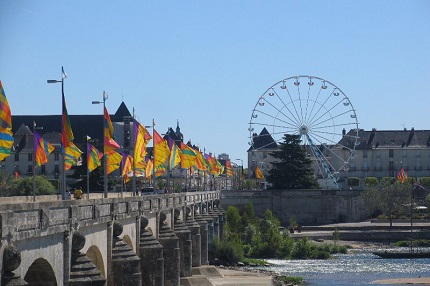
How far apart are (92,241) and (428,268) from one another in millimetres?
60479

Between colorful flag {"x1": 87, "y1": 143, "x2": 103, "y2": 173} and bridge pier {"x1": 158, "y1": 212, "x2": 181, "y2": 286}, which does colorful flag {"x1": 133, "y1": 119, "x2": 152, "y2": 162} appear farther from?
bridge pier {"x1": 158, "y1": 212, "x2": 181, "y2": 286}

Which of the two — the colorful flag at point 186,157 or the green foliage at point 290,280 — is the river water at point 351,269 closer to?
the green foliage at point 290,280

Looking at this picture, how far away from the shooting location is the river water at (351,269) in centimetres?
7994

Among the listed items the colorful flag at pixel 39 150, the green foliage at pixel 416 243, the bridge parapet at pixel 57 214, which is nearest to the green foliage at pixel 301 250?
the green foliage at pixel 416 243

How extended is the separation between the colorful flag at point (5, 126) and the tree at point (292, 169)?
363 feet

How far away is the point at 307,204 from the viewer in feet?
440

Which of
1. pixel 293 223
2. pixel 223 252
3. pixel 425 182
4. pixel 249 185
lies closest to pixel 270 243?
pixel 223 252

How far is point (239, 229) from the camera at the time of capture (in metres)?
112

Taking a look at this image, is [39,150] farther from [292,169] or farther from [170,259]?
[292,169]

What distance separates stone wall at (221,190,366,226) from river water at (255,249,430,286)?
2890 cm

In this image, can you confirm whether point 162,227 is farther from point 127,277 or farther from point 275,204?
point 275,204

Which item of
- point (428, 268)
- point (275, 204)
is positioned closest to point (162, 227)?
point (428, 268)

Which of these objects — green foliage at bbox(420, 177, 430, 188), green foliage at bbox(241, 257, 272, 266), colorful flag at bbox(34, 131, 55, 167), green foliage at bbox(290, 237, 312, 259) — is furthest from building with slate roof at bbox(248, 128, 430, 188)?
colorful flag at bbox(34, 131, 55, 167)

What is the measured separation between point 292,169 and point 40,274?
115 metres
